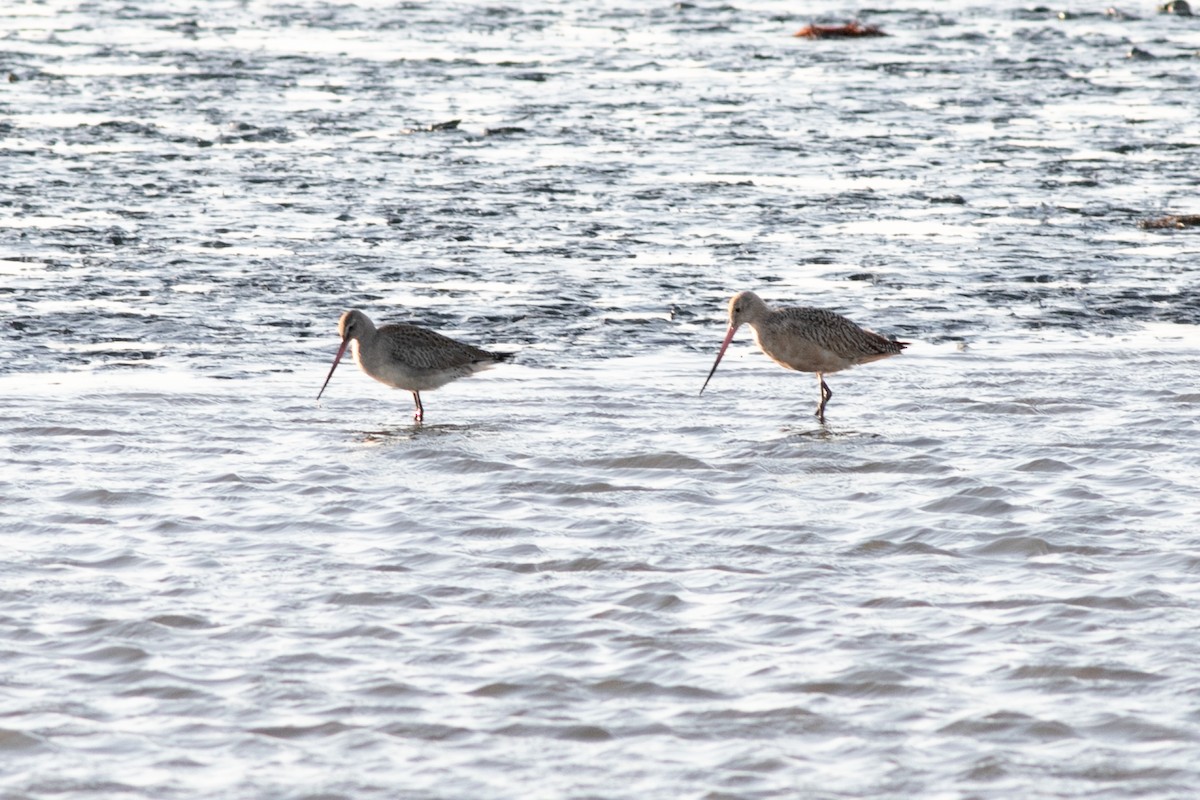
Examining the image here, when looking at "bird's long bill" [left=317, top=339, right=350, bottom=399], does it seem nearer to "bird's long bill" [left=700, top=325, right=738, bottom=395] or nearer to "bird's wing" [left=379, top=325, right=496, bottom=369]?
"bird's wing" [left=379, top=325, right=496, bottom=369]

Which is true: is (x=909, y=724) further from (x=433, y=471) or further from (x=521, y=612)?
(x=433, y=471)

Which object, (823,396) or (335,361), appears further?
(823,396)

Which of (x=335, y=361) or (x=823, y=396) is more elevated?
(x=335, y=361)

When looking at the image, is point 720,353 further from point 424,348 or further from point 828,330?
point 424,348

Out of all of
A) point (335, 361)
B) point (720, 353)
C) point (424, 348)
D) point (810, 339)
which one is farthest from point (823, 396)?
point (335, 361)

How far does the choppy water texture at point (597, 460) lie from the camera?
614cm

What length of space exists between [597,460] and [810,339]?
192 cm

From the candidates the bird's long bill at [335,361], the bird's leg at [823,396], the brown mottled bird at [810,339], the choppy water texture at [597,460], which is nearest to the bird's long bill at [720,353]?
the brown mottled bird at [810,339]

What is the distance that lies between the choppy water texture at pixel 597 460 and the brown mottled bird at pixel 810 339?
265 mm

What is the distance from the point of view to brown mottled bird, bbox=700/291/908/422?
35.7 ft

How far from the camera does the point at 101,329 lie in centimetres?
1195

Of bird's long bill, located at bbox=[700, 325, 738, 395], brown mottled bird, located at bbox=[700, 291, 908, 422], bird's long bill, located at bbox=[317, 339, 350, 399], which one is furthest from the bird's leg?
bird's long bill, located at bbox=[317, 339, 350, 399]

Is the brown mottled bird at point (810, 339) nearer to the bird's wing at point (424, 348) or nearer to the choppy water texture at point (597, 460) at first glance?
the choppy water texture at point (597, 460)

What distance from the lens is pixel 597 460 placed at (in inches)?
375
